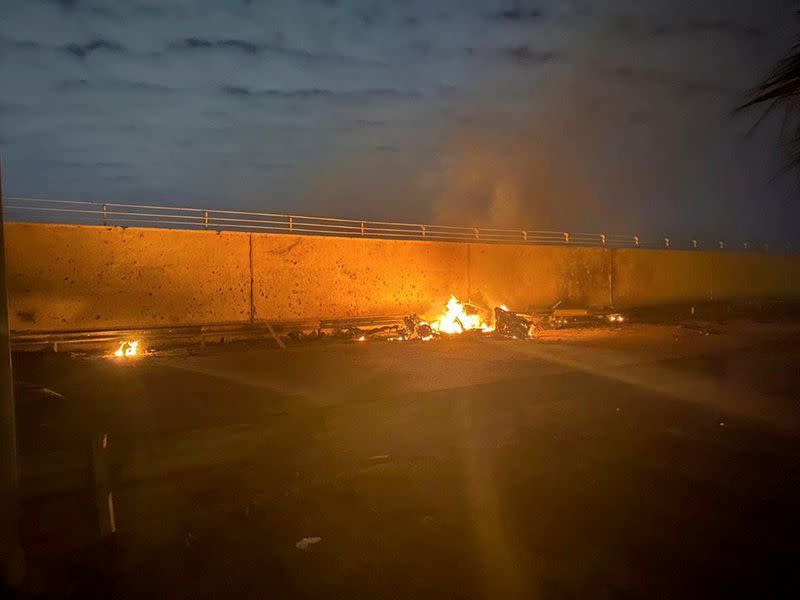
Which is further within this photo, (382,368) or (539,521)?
(382,368)

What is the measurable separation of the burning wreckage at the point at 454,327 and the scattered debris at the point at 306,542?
12582 millimetres

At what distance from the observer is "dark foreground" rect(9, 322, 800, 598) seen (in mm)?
3494

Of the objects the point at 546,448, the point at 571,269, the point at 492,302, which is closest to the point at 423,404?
the point at 546,448

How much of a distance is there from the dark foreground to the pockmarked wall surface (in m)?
5.48

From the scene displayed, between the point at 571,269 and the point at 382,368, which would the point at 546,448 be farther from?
the point at 571,269

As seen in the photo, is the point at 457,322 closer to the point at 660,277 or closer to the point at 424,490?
the point at 424,490

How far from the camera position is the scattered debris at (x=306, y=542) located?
389cm

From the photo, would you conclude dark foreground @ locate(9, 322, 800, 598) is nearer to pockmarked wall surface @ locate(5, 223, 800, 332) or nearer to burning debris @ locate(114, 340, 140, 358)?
burning debris @ locate(114, 340, 140, 358)

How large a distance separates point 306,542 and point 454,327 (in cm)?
1503

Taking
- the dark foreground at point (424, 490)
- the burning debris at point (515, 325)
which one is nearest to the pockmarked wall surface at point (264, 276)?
the burning debris at point (515, 325)

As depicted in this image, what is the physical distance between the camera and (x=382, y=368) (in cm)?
1147

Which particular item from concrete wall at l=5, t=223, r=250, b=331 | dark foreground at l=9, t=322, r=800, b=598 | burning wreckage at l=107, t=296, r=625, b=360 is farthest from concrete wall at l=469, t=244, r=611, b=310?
dark foreground at l=9, t=322, r=800, b=598

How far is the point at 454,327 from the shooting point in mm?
18750

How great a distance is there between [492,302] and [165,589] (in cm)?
1942
